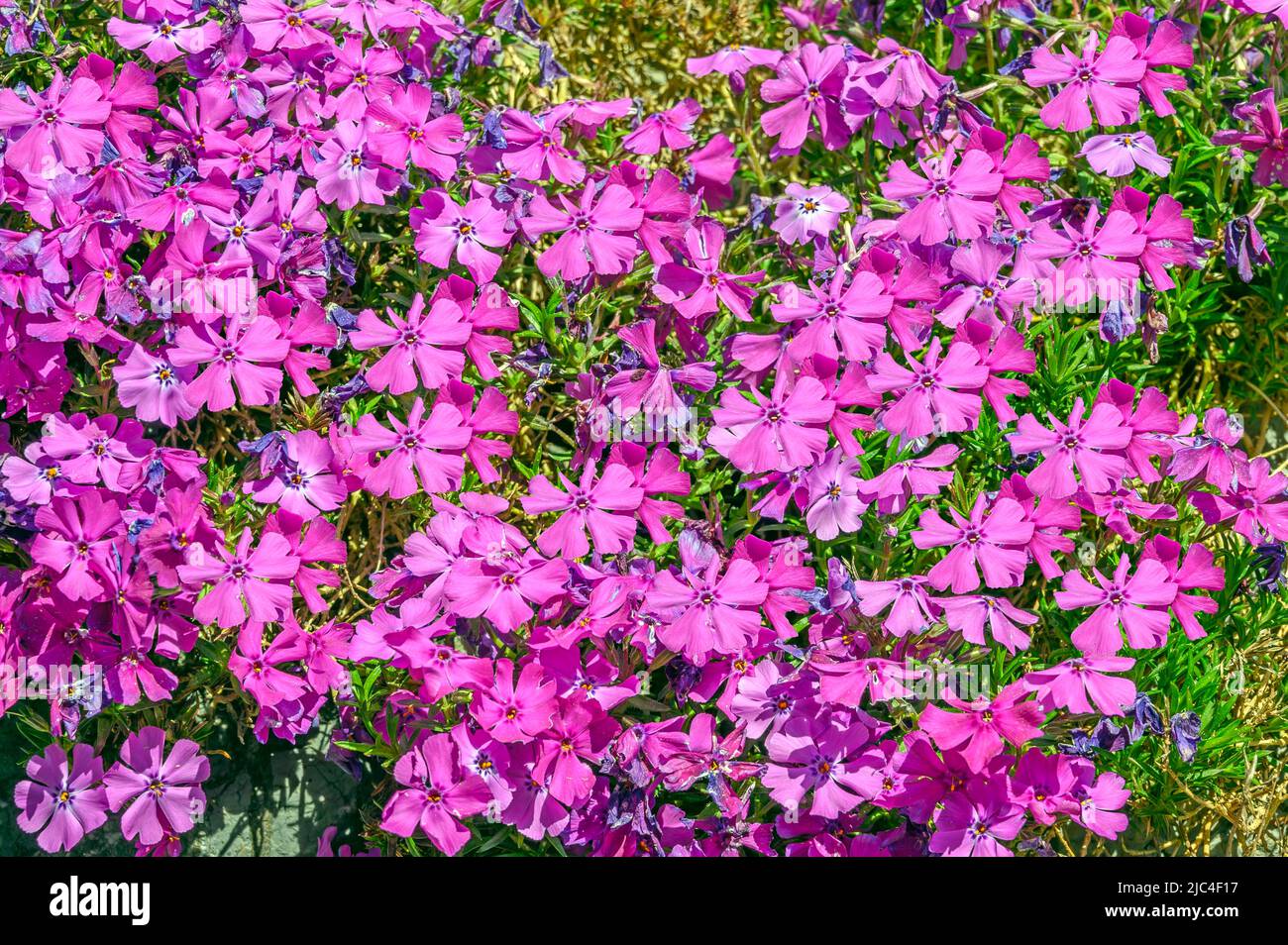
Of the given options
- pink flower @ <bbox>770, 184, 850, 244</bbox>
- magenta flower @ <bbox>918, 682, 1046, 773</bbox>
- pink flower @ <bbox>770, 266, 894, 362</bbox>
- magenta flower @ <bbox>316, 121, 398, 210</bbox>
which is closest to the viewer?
magenta flower @ <bbox>918, 682, 1046, 773</bbox>

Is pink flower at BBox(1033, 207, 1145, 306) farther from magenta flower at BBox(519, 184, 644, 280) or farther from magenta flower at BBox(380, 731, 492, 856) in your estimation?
magenta flower at BBox(380, 731, 492, 856)

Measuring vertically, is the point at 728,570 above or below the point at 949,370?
below

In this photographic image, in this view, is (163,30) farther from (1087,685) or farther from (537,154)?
(1087,685)

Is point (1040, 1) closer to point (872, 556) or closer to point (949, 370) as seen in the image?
point (949, 370)

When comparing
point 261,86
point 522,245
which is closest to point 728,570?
point 522,245

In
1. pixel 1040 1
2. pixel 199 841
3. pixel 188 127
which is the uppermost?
pixel 1040 1

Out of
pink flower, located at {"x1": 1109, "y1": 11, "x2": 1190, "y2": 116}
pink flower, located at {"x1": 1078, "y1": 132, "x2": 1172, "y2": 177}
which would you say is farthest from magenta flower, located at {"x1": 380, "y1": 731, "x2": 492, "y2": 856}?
pink flower, located at {"x1": 1109, "y1": 11, "x2": 1190, "y2": 116}
